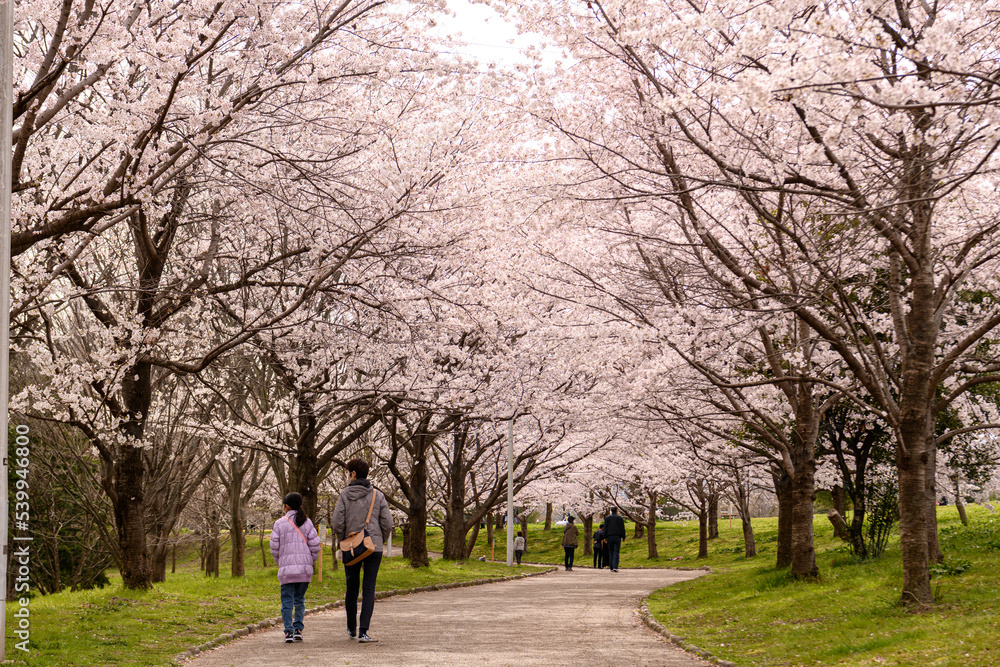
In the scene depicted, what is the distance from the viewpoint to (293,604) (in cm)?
932

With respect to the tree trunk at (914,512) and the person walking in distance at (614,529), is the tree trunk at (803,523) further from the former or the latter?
the person walking in distance at (614,529)

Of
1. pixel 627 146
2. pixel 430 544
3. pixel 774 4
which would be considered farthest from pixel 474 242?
pixel 430 544

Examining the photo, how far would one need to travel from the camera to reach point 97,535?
881 inches

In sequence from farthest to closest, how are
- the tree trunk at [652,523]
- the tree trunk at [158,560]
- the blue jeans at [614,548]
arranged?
the tree trunk at [652,523] → the blue jeans at [614,548] → the tree trunk at [158,560]

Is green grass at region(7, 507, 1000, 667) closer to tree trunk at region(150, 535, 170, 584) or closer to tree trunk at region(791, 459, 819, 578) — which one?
tree trunk at region(791, 459, 819, 578)

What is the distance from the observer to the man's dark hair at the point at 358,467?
932 centimetres

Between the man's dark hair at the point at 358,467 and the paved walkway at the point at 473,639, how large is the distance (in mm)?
1738

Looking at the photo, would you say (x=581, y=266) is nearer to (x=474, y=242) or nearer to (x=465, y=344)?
(x=474, y=242)

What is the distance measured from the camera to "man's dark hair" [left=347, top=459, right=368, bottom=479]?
30.6 feet

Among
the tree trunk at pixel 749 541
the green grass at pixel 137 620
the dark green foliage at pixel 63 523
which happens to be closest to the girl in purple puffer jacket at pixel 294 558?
the green grass at pixel 137 620

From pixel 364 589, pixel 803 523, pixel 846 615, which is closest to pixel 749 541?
pixel 803 523

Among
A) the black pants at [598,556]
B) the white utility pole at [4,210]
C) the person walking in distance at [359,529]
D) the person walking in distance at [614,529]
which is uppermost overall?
the white utility pole at [4,210]

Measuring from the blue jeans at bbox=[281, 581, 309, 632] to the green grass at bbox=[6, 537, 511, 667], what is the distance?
3.01 feet

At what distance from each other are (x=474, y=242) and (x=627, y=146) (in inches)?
178
